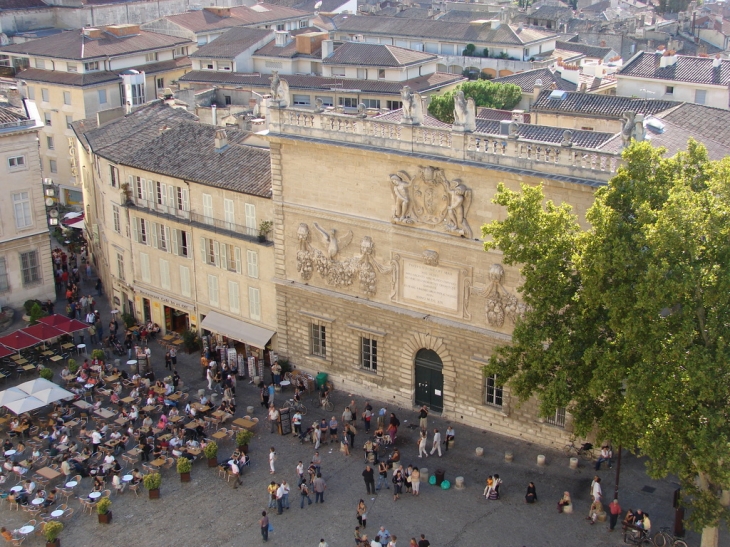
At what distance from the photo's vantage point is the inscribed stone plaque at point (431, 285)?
39812 mm

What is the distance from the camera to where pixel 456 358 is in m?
40.9

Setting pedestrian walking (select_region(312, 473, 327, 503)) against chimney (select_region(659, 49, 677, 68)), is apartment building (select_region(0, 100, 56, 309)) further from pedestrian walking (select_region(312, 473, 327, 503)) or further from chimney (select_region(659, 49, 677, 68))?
chimney (select_region(659, 49, 677, 68))

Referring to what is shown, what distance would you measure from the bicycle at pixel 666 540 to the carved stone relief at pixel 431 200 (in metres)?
13.2

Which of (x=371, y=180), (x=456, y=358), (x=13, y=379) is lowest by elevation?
(x=13, y=379)

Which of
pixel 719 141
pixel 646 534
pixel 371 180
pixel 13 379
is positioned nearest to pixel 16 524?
pixel 13 379

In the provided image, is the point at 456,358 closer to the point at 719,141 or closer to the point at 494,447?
the point at 494,447

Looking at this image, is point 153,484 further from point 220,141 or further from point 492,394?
point 220,141

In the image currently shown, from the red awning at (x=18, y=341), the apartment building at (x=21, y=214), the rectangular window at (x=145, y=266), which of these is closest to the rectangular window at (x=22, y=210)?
the apartment building at (x=21, y=214)

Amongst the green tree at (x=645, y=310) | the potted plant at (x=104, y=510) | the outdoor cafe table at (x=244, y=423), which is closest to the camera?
the green tree at (x=645, y=310)

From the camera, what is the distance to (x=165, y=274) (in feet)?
169

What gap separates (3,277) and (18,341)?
8.31m

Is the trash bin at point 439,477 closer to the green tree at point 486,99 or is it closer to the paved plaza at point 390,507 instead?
the paved plaza at point 390,507

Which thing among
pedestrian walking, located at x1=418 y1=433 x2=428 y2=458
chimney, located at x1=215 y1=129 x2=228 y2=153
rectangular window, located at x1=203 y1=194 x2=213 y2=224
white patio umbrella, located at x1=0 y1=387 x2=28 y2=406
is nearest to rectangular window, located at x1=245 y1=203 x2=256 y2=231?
rectangular window, located at x1=203 y1=194 x2=213 y2=224

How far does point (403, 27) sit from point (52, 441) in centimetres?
8684
